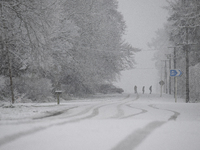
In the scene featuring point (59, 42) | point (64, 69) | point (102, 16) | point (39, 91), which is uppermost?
point (102, 16)

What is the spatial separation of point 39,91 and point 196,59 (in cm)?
1883

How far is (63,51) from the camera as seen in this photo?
738 inches

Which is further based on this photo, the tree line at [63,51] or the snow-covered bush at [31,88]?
the snow-covered bush at [31,88]

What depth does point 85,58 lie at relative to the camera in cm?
2188

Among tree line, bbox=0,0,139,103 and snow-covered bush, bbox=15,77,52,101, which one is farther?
snow-covered bush, bbox=15,77,52,101

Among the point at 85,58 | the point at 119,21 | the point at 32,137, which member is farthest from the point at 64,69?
the point at 32,137

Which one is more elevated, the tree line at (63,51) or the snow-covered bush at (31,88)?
the tree line at (63,51)

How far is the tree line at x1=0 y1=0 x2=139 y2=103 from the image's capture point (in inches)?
458

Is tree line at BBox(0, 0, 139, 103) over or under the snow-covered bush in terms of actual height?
over

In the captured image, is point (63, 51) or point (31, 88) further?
point (63, 51)

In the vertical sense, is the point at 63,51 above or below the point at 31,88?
above

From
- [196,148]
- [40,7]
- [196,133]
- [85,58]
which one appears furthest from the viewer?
[85,58]

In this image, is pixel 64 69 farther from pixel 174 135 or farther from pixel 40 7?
pixel 174 135

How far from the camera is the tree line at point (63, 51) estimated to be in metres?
11.6
